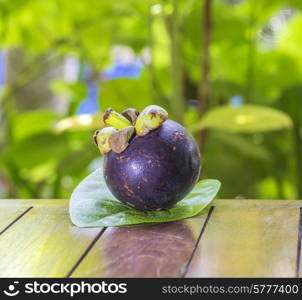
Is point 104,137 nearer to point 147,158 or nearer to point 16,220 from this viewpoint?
point 147,158

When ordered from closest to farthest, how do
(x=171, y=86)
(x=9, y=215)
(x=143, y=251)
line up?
(x=143, y=251), (x=9, y=215), (x=171, y=86)

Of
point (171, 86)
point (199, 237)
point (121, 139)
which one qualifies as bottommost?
point (171, 86)

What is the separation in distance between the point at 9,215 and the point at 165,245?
0.31 meters

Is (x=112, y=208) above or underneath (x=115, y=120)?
underneath

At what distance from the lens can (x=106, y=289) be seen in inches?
32.2

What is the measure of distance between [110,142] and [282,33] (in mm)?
1926

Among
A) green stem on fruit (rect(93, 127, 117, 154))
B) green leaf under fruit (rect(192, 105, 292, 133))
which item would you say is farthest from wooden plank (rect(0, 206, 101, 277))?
green leaf under fruit (rect(192, 105, 292, 133))

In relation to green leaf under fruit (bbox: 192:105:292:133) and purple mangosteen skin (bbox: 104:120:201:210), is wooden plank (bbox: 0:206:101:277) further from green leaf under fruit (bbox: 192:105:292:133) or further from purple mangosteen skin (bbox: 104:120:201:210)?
green leaf under fruit (bbox: 192:105:292:133)

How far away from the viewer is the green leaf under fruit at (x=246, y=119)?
1678 mm

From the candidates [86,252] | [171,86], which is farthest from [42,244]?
[171,86]

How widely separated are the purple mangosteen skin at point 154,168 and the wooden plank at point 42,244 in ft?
0.25

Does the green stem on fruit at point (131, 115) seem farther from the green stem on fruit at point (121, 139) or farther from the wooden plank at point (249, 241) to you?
the wooden plank at point (249, 241)

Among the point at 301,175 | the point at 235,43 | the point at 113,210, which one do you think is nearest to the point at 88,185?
the point at 113,210

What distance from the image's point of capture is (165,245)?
3.16 feet
